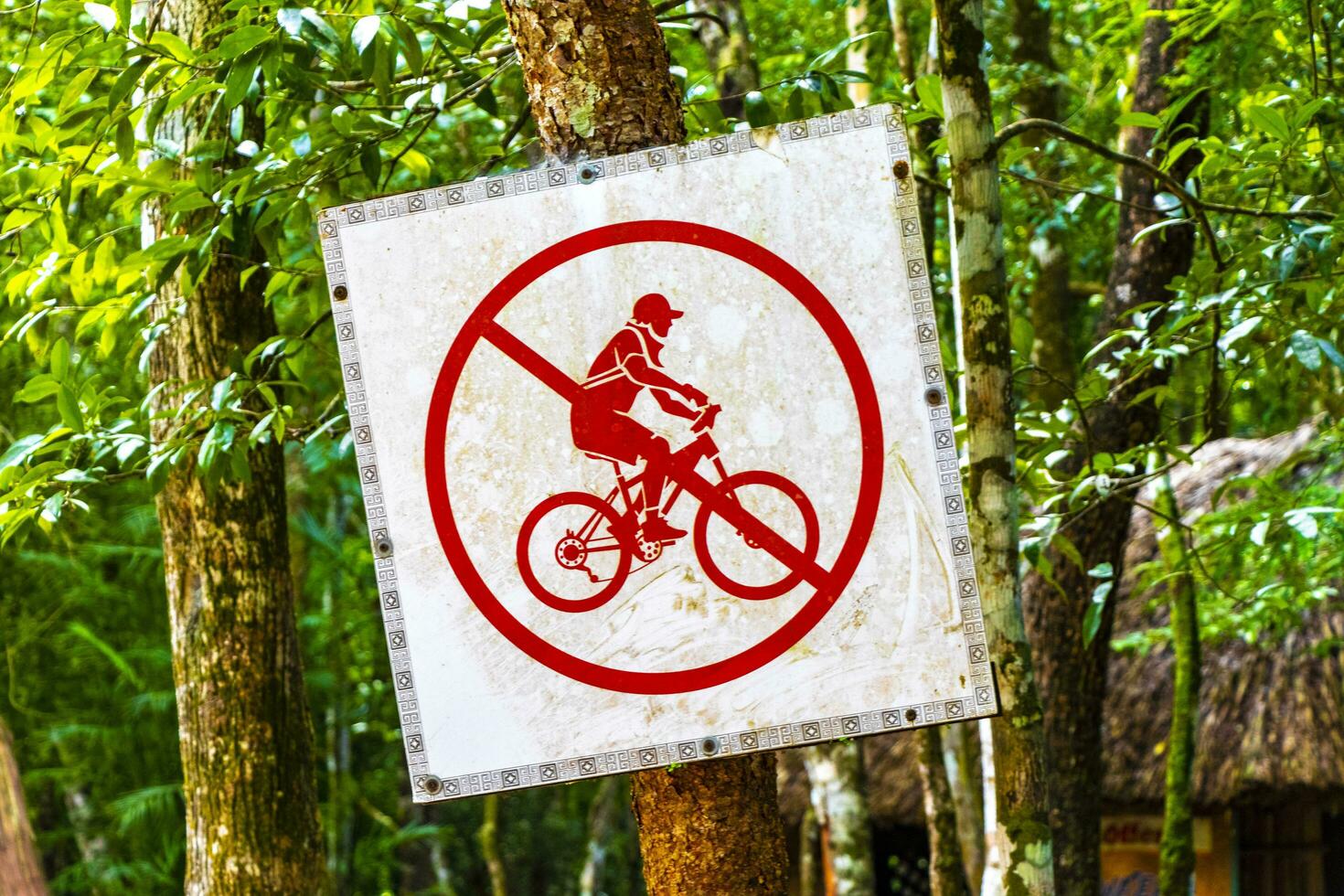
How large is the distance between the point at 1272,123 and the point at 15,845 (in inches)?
80.7

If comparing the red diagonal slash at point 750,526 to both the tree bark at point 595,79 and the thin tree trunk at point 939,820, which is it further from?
the thin tree trunk at point 939,820

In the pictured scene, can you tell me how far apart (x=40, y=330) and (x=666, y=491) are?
1.66 meters

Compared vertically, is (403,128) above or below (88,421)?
above

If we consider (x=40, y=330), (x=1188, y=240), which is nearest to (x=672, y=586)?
(x=40, y=330)

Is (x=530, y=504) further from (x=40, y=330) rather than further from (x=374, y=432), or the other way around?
(x=40, y=330)

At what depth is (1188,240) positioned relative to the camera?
11.7ft

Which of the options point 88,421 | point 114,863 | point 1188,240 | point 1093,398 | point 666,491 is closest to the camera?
point 666,491

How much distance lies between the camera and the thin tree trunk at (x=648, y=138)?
5.01 feet

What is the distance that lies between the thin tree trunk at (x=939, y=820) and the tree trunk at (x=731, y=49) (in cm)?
183

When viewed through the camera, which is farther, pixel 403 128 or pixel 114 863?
pixel 114 863

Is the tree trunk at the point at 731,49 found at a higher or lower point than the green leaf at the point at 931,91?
higher

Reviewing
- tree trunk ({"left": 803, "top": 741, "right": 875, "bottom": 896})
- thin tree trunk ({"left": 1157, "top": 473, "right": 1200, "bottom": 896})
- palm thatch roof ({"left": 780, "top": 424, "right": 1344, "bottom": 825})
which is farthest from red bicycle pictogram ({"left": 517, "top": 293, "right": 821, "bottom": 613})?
palm thatch roof ({"left": 780, "top": 424, "right": 1344, "bottom": 825})

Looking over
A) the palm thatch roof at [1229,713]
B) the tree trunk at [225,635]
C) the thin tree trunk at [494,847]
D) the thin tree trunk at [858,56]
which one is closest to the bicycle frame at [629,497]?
the tree trunk at [225,635]

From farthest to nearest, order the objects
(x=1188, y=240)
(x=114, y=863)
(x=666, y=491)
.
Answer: (x=114, y=863) → (x=1188, y=240) → (x=666, y=491)
